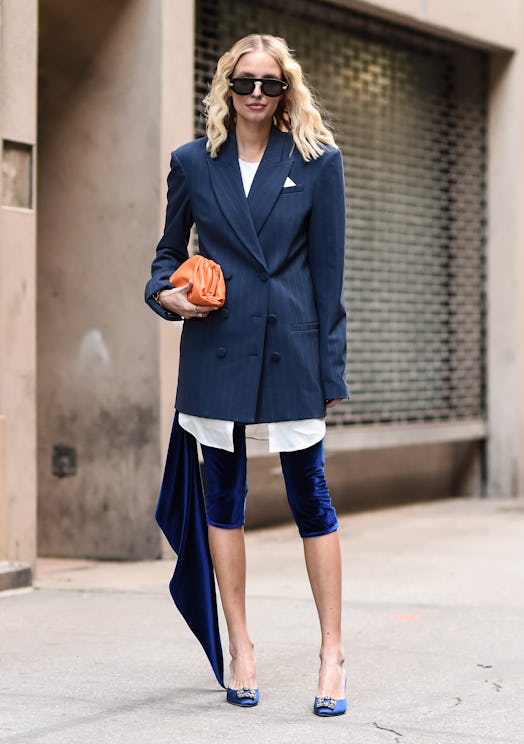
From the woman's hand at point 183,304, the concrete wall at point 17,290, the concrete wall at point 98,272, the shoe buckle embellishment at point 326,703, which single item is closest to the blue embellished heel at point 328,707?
the shoe buckle embellishment at point 326,703

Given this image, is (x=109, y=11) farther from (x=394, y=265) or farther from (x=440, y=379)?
(x=440, y=379)

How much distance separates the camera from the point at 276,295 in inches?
174

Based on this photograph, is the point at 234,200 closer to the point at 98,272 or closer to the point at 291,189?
the point at 291,189

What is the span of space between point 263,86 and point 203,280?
63 cm

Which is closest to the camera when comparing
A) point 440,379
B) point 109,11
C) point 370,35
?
point 109,11

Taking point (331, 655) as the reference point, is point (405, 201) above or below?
above

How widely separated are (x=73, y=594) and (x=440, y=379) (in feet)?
17.0

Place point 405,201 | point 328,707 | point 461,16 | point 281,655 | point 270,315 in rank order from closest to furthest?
point 328,707 → point 270,315 → point 281,655 → point 461,16 → point 405,201

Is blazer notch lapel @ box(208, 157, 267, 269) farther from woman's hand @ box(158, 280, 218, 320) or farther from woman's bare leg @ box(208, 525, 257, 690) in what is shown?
woman's bare leg @ box(208, 525, 257, 690)

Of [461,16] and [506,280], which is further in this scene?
[506,280]

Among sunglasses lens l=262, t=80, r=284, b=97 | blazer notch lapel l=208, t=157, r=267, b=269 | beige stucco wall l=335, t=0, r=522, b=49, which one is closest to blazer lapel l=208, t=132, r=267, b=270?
blazer notch lapel l=208, t=157, r=267, b=269

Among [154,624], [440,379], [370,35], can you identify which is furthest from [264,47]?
[440,379]

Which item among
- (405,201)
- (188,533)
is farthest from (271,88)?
(405,201)

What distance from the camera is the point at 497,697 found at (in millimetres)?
4605
